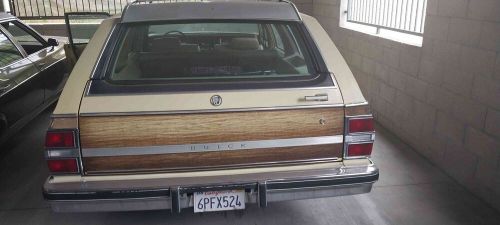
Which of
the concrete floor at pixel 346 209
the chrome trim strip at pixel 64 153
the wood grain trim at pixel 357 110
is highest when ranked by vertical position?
the wood grain trim at pixel 357 110

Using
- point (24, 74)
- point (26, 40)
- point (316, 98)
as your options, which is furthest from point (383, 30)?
point (26, 40)

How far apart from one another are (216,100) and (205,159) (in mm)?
333

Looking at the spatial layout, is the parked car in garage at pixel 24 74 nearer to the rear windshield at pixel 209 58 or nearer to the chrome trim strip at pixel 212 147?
the rear windshield at pixel 209 58

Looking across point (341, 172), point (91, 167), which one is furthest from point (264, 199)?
point (91, 167)

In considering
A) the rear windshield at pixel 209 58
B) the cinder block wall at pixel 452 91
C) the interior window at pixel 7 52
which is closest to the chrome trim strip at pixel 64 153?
the rear windshield at pixel 209 58

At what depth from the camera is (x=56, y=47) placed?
17.8 feet

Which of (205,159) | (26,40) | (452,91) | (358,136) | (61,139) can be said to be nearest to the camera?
(61,139)

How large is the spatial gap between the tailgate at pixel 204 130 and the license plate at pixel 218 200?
0.51 ft

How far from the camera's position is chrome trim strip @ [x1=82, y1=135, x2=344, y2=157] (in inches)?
90.5

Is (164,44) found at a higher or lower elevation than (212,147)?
higher

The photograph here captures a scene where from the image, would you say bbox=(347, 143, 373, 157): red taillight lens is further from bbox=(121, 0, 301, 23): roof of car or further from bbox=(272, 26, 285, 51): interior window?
bbox=(272, 26, 285, 51): interior window

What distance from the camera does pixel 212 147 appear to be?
7.72ft

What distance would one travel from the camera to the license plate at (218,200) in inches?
93.0

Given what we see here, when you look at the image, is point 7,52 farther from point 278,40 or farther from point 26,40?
point 278,40
